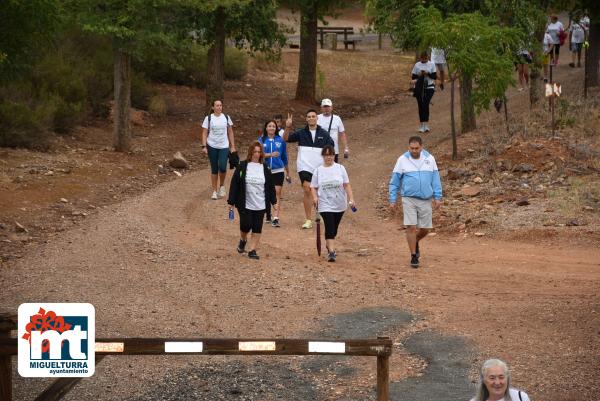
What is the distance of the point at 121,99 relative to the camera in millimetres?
24281

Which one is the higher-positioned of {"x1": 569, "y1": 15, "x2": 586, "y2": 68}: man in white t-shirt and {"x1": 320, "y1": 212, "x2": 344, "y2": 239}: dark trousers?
{"x1": 569, "y1": 15, "x2": 586, "y2": 68}: man in white t-shirt

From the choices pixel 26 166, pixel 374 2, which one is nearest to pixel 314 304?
pixel 26 166

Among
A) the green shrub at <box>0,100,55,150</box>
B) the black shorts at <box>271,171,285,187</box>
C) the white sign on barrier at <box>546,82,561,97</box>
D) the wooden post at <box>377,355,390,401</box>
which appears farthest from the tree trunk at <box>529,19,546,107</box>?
the wooden post at <box>377,355,390,401</box>

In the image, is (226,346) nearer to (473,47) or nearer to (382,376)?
(382,376)

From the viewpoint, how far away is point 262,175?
15961mm

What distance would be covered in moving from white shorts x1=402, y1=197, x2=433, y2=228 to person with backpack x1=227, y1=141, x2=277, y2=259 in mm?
1980

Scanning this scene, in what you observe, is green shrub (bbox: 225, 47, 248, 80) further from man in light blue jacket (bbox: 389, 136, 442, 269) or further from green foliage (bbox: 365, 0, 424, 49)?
man in light blue jacket (bbox: 389, 136, 442, 269)

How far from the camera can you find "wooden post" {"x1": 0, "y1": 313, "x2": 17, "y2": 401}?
9336 mm

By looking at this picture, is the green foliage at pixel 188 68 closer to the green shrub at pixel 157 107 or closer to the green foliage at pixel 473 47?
the green shrub at pixel 157 107

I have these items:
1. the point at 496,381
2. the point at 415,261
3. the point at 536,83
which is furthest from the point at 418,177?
the point at 536,83

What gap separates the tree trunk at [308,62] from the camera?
31.5 m

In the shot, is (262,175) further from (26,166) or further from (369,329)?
(26,166)

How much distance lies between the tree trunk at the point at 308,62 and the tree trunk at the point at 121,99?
7.97m

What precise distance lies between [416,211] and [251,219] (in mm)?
2291
